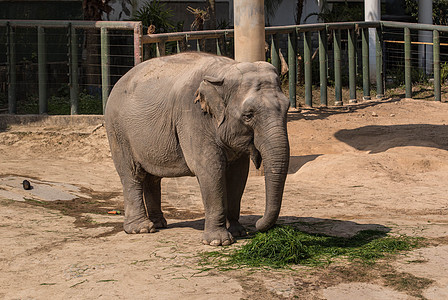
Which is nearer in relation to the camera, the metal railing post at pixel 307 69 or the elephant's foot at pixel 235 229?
the elephant's foot at pixel 235 229

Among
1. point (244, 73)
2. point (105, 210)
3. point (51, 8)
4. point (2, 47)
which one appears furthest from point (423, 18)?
point (244, 73)

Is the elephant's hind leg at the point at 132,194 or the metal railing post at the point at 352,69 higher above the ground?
the metal railing post at the point at 352,69

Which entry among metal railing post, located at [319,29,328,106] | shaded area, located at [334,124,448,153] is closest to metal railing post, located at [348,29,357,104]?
metal railing post, located at [319,29,328,106]

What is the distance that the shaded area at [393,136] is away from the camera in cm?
1196

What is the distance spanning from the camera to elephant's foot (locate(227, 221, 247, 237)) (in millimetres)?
6609

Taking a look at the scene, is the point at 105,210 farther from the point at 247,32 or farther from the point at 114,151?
the point at 247,32

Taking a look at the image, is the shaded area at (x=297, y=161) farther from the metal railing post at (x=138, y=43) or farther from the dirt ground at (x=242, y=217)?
the metal railing post at (x=138, y=43)

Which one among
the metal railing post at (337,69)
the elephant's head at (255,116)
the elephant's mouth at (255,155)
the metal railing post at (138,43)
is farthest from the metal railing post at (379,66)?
the elephant's mouth at (255,155)

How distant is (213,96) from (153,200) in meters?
1.70

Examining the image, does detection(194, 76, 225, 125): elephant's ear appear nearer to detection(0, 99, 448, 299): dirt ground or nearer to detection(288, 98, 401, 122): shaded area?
detection(0, 99, 448, 299): dirt ground

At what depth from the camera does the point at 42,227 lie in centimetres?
717

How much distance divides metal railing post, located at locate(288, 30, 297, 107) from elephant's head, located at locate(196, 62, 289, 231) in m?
9.69

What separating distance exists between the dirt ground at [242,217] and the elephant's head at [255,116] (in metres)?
0.70

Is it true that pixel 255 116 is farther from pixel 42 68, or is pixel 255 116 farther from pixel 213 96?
pixel 42 68
